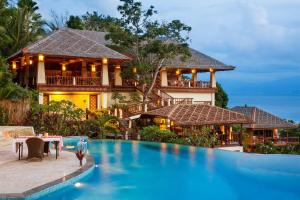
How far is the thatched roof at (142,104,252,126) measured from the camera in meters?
24.1

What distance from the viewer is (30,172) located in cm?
1130

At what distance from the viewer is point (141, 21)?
30.0 meters

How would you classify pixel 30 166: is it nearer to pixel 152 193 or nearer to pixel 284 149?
pixel 152 193

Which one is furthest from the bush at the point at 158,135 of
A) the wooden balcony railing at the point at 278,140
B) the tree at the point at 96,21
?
the tree at the point at 96,21

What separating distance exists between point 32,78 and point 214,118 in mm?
13190

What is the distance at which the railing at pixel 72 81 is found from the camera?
28284 mm

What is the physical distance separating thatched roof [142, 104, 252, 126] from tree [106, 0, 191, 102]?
15.0 ft

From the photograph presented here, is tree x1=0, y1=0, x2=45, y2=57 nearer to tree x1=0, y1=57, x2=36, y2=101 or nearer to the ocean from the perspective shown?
tree x1=0, y1=57, x2=36, y2=101

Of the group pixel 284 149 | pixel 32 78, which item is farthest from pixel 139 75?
pixel 284 149

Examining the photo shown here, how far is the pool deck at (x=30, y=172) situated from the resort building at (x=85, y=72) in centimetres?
1279

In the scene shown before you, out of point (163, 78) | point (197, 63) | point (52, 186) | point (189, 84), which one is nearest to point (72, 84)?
point (163, 78)

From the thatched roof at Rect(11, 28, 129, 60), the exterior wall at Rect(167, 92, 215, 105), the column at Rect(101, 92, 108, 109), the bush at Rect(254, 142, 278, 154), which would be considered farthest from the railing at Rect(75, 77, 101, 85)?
the bush at Rect(254, 142, 278, 154)

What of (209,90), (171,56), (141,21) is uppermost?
(141,21)

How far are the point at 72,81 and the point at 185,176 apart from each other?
17.4m
